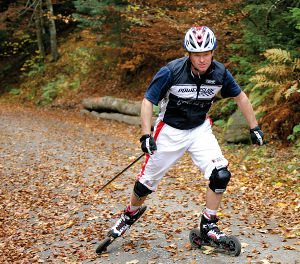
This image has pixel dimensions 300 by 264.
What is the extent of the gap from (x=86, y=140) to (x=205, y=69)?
998cm

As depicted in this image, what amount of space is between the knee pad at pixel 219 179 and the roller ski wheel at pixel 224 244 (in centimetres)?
53

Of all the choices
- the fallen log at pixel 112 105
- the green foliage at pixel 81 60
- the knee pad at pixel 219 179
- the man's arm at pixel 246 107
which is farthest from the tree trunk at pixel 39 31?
the knee pad at pixel 219 179

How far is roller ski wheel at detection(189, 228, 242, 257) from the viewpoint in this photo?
489 cm

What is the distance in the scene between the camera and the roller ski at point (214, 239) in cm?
491

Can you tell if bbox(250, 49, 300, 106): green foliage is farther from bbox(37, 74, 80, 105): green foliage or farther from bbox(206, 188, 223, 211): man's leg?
bbox(37, 74, 80, 105): green foliage

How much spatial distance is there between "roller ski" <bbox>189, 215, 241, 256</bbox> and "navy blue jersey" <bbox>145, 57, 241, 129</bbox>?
108cm

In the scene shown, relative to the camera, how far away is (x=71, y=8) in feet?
89.8

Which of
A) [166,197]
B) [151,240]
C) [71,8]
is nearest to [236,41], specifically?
[166,197]

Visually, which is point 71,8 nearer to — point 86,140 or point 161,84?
point 86,140

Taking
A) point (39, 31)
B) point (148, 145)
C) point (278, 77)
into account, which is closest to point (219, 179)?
point (148, 145)

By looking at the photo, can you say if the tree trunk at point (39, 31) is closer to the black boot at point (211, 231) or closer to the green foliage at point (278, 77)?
the green foliage at point (278, 77)

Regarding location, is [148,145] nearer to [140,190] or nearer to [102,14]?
[140,190]

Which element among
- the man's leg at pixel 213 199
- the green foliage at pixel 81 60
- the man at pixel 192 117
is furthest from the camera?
the green foliage at pixel 81 60

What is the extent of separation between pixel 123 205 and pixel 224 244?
10.0 feet
